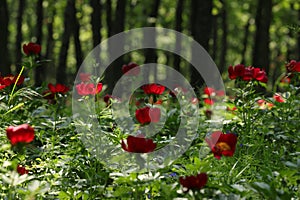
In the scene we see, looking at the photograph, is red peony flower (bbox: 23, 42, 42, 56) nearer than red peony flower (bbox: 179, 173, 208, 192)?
No

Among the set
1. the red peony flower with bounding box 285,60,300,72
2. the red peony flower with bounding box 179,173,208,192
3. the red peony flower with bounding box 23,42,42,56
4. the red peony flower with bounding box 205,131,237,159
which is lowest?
the red peony flower with bounding box 179,173,208,192

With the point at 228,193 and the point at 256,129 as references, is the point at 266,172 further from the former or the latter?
the point at 256,129

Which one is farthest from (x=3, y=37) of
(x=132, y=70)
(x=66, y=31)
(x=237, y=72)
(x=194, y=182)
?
(x=194, y=182)

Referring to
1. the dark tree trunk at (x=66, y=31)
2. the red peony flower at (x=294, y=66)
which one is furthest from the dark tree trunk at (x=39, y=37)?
the red peony flower at (x=294, y=66)

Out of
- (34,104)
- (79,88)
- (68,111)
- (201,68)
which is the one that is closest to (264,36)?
(201,68)

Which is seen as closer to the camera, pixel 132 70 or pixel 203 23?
pixel 132 70

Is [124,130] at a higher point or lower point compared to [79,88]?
lower

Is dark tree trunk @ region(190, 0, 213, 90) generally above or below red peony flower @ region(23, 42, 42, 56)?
above

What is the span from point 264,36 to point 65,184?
656 cm

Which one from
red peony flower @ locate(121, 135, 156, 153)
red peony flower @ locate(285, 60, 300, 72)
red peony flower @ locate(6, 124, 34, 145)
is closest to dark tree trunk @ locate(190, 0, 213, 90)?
red peony flower @ locate(285, 60, 300, 72)

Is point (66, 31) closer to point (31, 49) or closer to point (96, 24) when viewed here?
point (96, 24)

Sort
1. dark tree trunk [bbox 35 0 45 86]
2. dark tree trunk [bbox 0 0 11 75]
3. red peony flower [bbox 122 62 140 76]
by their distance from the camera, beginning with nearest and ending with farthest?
red peony flower [bbox 122 62 140 76] → dark tree trunk [bbox 0 0 11 75] → dark tree trunk [bbox 35 0 45 86]

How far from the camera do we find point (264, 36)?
9.06 m

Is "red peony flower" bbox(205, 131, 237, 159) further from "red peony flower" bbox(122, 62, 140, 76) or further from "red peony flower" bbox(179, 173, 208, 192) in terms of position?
"red peony flower" bbox(122, 62, 140, 76)
